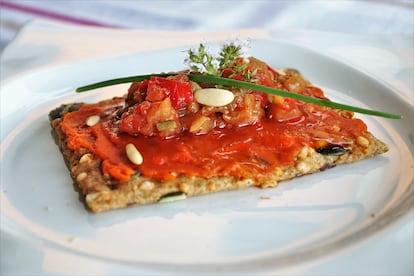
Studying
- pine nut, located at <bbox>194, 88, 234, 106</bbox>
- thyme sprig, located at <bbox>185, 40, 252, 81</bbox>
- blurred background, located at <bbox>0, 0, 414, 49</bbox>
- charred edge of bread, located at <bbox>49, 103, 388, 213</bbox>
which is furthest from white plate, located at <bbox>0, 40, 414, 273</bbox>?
blurred background, located at <bbox>0, 0, 414, 49</bbox>

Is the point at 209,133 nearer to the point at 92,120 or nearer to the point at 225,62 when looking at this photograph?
the point at 225,62

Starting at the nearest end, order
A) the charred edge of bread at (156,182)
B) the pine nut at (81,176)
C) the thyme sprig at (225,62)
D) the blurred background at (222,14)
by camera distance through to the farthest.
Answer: the charred edge of bread at (156,182)
the pine nut at (81,176)
the thyme sprig at (225,62)
the blurred background at (222,14)

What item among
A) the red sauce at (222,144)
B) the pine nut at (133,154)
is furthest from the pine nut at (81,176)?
the pine nut at (133,154)

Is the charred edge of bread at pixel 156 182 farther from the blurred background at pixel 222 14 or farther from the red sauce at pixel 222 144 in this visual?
the blurred background at pixel 222 14

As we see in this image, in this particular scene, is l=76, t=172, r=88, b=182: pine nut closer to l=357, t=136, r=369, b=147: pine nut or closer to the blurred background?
l=357, t=136, r=369, b=147: pine nut

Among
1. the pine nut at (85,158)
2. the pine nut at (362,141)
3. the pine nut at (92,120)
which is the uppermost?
the pine nut at (362,141)

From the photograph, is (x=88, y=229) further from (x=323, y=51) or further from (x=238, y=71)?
(x=323, y=51)

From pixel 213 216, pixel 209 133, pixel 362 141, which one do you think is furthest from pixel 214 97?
pixel 362 141
